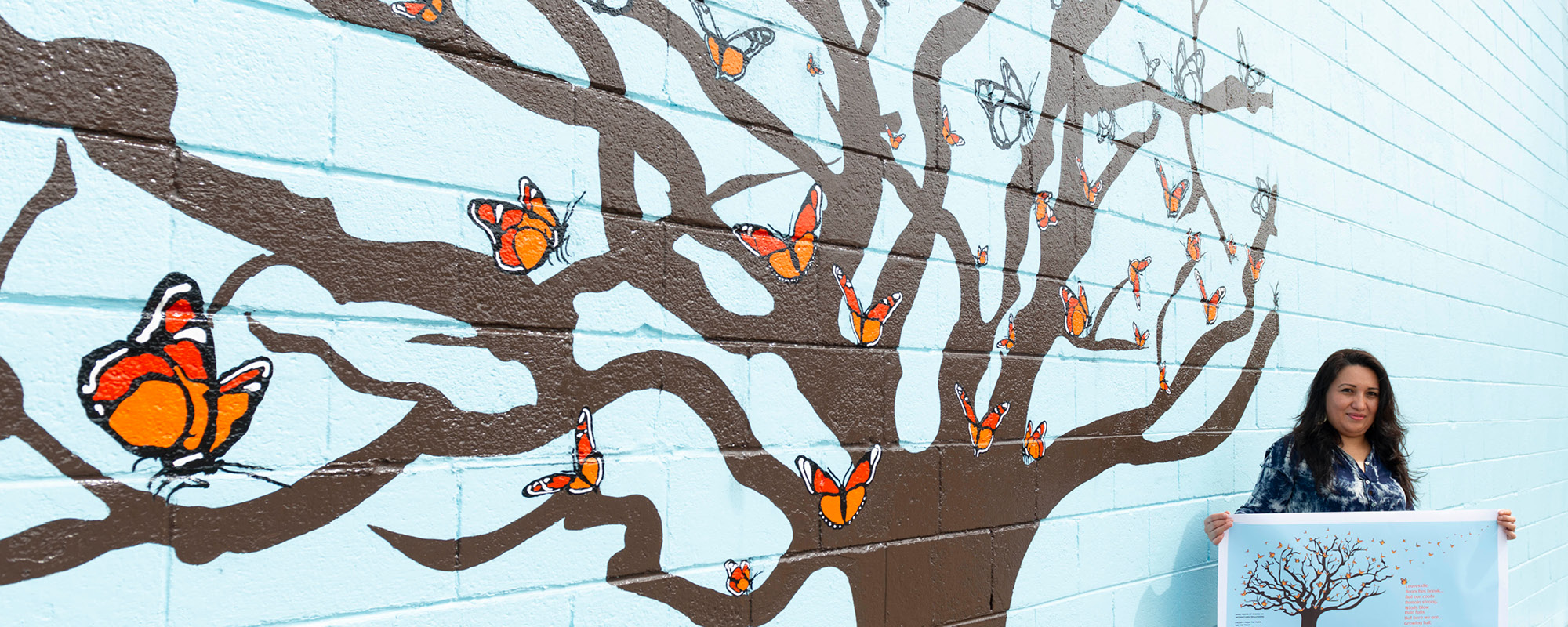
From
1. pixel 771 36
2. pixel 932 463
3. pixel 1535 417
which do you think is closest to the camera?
pixel 771 36

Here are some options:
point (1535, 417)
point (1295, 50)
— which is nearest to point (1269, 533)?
point (1295, 50)

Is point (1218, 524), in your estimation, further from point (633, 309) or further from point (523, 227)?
point (523, 227)

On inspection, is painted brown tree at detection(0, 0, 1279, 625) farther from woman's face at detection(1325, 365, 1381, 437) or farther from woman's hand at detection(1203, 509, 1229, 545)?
woman's face at detection(1325, 365, 1381, 437)

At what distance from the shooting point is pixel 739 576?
1.82m

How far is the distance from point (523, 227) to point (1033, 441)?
1.34 metres

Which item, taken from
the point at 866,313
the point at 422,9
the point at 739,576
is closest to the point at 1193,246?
the point at 866,313

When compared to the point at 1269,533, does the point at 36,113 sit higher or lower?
higher

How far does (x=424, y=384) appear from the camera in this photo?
1462 millimetres

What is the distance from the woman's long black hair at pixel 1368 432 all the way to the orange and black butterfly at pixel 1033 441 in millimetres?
874

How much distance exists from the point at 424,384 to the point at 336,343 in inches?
Result: 5.2

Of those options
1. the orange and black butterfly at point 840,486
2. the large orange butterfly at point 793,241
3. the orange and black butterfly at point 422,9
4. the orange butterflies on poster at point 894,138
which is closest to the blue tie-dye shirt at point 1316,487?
the orange and black butterfly at point 840,486

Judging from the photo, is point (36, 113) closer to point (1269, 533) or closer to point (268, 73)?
point (268, 73)

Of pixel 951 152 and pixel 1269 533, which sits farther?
pixel 1269 533

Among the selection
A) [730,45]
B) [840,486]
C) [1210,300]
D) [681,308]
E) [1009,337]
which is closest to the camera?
[681,308]
